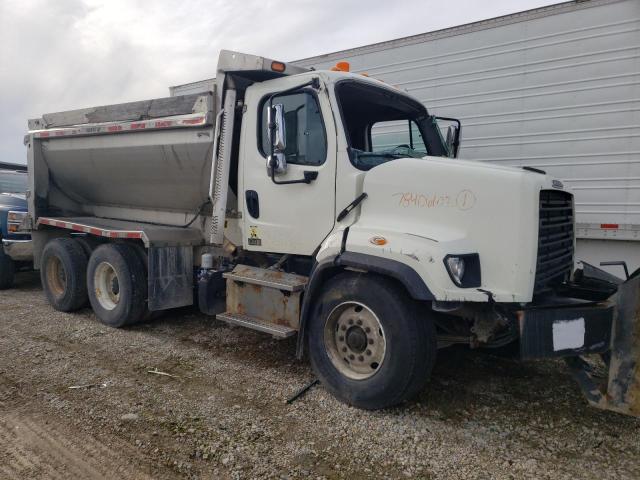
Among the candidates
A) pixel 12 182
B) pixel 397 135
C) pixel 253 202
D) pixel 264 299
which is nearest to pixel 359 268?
pixel 264 299

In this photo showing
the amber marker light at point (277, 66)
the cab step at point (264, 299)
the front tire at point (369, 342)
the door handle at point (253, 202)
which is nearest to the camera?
the front tire at point (369, 342)

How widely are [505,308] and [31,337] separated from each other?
5.01 metres

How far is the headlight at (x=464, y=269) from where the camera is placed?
322 centimetres

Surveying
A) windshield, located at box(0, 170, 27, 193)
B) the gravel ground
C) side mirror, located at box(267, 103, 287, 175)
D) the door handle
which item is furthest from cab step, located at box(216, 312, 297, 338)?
windshield, located at box(0, 170, 27, 193)

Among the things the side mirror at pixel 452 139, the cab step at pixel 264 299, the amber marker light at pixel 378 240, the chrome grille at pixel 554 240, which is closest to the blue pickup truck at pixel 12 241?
the cab step at pixel 264 299

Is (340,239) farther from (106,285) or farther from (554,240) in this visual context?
(106,285)

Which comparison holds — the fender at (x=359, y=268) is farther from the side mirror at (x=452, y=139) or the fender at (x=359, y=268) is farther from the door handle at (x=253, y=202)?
the side mirror at (x=452, y=139)

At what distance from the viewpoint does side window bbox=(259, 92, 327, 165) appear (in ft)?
13.5

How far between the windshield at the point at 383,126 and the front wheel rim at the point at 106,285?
3587 mm

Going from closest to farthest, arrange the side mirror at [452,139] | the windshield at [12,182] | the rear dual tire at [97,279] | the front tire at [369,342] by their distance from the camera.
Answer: the front tire at [369,342] → the side mirror at [452,139] → the rear dual tire at [97,279] → the windshield at [12,182]

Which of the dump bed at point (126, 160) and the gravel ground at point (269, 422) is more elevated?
the dump bed at point (126, 160)

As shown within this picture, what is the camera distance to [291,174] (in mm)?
4266

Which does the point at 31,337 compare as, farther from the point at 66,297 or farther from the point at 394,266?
the point at 394,266

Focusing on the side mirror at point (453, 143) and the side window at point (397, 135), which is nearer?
the side window at point (397, 135)
